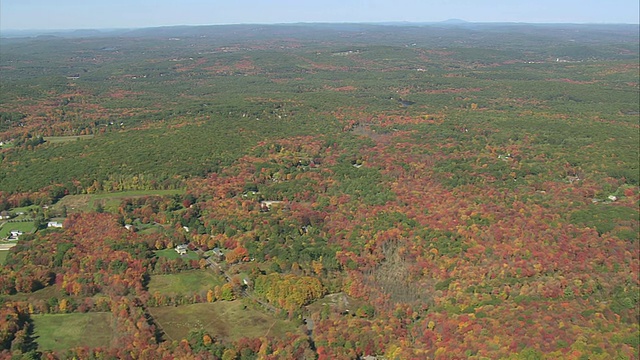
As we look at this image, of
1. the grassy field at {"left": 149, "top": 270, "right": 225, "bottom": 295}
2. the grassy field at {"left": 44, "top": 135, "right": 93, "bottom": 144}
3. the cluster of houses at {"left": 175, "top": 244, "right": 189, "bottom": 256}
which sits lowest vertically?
the grassy field at {"left": 149, "top": 270, "right": 225, "bottom": 295}

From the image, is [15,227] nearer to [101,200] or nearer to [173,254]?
[101,200]

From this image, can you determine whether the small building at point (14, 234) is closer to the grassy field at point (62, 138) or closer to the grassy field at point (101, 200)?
the grassy field at point (101, 200)

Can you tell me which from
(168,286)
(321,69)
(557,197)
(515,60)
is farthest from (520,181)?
(515,60)

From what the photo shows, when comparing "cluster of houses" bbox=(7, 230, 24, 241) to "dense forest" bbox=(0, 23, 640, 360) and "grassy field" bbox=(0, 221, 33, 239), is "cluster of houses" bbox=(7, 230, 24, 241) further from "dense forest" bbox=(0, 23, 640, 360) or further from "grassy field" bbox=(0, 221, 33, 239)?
"grassy field" bbox=(0, 221, 33, 239)

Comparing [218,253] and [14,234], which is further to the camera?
[14,234]

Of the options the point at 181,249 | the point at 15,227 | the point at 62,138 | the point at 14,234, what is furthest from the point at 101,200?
the point at 62,138

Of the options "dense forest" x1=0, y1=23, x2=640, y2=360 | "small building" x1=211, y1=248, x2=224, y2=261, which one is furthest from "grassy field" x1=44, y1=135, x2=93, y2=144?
"small building" x1=211, y1=248, x2=224, y2=261

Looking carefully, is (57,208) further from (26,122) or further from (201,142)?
(26,122)
